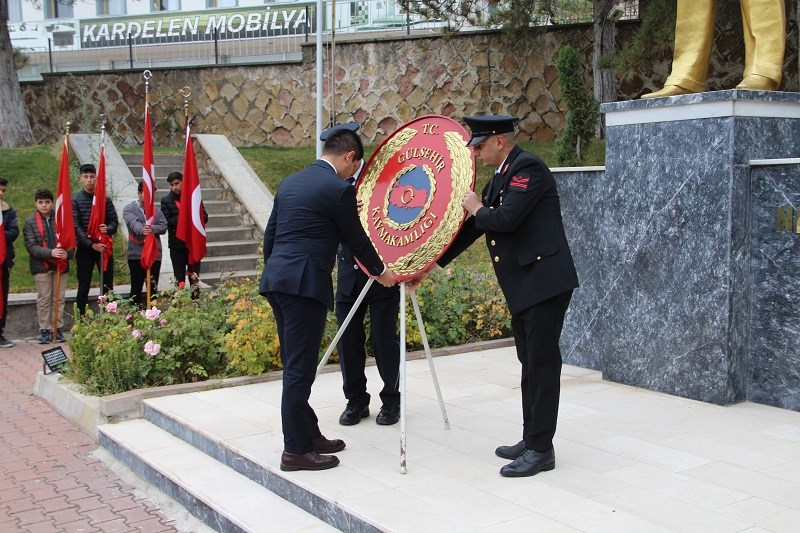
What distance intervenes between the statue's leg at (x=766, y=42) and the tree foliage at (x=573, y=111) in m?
7.23

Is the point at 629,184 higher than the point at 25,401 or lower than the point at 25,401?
higher

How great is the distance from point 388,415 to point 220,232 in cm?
813

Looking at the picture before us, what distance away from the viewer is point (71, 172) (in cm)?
1368

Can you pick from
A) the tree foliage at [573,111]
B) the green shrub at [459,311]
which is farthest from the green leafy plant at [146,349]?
the tree foliage at [573,111]

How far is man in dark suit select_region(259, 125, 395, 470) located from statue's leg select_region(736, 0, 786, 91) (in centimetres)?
307

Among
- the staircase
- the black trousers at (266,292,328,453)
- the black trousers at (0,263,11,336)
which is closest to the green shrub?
the black trousers at (266,292,328,453)

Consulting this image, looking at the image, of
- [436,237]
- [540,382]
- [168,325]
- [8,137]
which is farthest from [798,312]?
[8,137]

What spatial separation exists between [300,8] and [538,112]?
23.1 feet

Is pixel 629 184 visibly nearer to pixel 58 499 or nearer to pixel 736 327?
pixel 736 327

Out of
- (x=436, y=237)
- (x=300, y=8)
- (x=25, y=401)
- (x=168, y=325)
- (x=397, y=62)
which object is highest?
(x=300, y=8)

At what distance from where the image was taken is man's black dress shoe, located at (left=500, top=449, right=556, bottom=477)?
4.50 m

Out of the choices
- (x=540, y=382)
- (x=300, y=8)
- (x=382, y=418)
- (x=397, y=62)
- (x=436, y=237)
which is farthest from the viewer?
(x=300, y=8)

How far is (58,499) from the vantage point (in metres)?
5.21

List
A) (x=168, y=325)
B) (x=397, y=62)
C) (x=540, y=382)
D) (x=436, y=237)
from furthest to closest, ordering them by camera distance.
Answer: (x=397, y=62) → (x=168, y=325) → (x=436, y=237) → (x=540, y=382)
